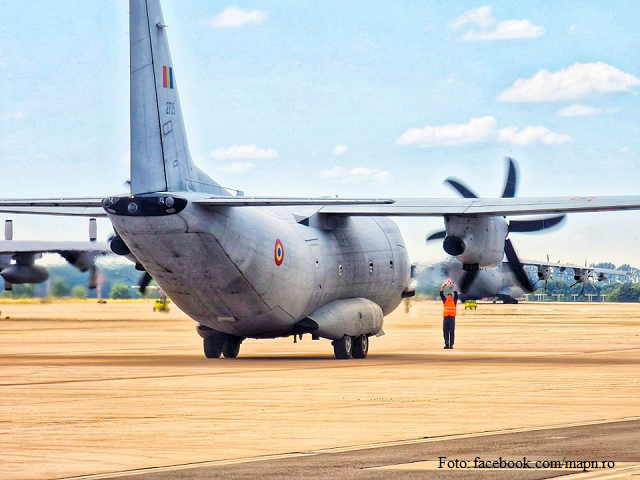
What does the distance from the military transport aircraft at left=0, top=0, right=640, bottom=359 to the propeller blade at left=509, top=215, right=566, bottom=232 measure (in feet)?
10.8

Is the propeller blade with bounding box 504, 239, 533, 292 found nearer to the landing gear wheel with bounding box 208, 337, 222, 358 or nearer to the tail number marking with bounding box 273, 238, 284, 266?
the tail number marking with bounding box 273, 238, 284, 266

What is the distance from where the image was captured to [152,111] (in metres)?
25.2

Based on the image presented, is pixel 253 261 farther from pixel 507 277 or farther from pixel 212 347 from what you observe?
pixel 507 277

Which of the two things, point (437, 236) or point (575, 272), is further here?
point (575, 272)

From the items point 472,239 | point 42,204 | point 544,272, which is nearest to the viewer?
point 42,204

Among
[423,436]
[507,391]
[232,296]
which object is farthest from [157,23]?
[423,436]

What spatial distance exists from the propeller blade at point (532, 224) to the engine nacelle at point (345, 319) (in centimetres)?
538

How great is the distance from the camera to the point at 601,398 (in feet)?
60.0

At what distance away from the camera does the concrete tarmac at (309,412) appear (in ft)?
38.3

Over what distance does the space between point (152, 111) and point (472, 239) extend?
9331 millimetres

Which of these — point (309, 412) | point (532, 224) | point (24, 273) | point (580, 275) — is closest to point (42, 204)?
point (309, 412)

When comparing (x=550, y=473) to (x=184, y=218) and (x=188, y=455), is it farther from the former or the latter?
(x=184, y=218)

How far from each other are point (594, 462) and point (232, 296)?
54.2 ft

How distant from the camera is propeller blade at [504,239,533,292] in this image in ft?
109
